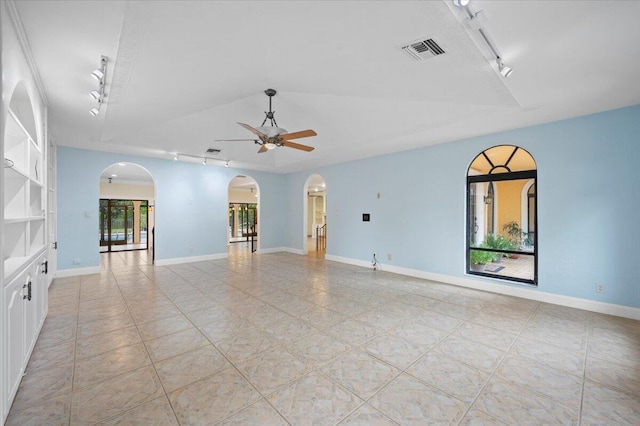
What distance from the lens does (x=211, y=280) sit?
18.8ft

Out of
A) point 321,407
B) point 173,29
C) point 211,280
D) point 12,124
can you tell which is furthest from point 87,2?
point 211,280

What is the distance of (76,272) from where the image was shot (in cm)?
616

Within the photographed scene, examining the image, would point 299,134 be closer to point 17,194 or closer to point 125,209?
point 17,194

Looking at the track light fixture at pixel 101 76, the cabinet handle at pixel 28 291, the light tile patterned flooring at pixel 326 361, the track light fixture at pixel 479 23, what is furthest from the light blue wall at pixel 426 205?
the cabinet handle at pixel 28 291

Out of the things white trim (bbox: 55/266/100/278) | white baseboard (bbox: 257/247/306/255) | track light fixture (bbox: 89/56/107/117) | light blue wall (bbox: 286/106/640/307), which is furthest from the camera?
white baseboard (bbox: 257/247/306/255)

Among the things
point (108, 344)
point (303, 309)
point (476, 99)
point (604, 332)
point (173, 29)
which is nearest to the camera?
point (173, 29)

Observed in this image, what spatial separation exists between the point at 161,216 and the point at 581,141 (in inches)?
339

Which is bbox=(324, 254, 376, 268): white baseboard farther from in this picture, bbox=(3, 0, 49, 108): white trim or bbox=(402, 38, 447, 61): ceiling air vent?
bbox=(3, 0, 49, 108): white trim

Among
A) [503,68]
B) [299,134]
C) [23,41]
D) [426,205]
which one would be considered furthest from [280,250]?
[503,68]

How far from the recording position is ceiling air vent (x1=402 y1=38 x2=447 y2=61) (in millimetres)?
2475

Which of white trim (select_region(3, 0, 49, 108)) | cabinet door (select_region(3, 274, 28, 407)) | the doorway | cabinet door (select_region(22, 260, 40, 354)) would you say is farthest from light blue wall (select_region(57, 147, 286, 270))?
cabinet door (select_region(3, 274, 28, 407))

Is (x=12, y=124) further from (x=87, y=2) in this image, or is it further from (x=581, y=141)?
(x=581, y=141)

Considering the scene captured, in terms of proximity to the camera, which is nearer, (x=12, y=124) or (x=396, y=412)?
(x=396, y=412)

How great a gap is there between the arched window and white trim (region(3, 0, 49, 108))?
6001 mm
